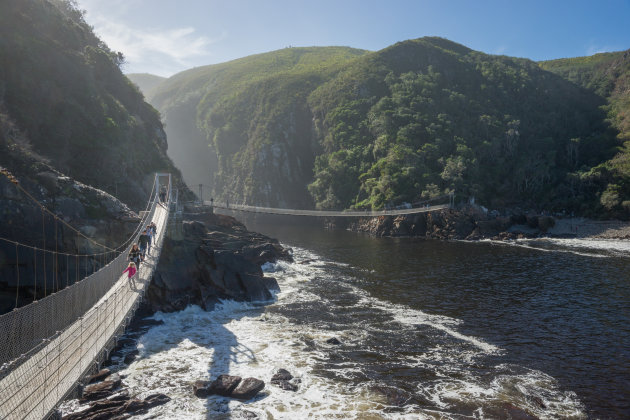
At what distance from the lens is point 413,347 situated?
49.7ft

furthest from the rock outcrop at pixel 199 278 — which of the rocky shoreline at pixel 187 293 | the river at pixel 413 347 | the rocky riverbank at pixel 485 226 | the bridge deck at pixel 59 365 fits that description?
the rocky riverbank at pixel 485 226

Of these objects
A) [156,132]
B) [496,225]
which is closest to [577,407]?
[496,225]

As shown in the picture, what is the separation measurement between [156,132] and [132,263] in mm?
34398

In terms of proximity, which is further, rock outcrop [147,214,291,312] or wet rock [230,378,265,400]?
rock outcrop [147,214,291,312]

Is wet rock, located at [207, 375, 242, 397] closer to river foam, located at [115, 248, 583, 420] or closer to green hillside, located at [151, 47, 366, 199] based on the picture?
river foam, located at [115, 248, 583, 420]

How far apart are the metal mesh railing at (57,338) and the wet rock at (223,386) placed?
334cm

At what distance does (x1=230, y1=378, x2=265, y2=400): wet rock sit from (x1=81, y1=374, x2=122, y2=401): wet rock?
3707 millimetres

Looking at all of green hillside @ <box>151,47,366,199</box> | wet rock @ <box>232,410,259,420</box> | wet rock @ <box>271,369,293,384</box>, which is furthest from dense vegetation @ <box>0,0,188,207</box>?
green hillside @ <box>151,47,366,199</box>

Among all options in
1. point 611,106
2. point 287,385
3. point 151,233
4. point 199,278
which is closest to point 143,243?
point 151,233

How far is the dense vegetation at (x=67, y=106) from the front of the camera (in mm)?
26672

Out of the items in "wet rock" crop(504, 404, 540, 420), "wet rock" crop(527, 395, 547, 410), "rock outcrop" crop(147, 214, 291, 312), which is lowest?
"wet rock" crop(504, 404, 540, 420)

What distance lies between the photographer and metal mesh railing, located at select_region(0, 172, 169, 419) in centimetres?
790

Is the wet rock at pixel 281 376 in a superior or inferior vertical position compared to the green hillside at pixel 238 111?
inferior

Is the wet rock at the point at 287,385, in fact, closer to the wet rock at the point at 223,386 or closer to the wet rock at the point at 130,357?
the wet rock at the point at 223,386
